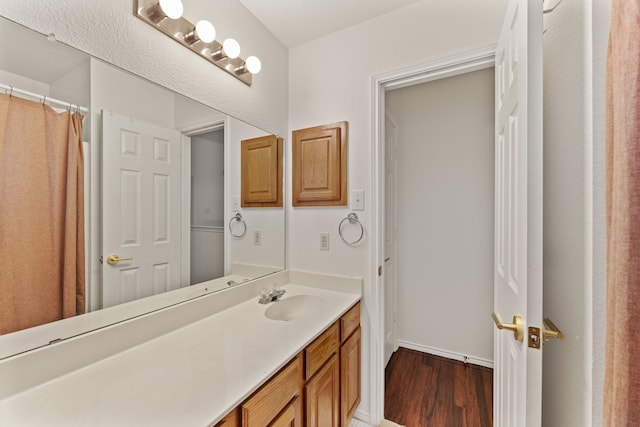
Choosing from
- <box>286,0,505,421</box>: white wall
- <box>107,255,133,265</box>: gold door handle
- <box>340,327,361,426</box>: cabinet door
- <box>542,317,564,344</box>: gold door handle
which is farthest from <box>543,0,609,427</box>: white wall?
<box>107,255,133,265</box>: gold door handle

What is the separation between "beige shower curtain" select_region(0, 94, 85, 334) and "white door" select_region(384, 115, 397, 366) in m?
1.79

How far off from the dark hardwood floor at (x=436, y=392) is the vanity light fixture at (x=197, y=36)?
2.23 m

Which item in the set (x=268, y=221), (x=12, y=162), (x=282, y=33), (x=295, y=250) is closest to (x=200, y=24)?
(x=282, y=33)

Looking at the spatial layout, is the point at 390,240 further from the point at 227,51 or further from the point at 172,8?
the point at 172,8

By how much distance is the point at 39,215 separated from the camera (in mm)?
786

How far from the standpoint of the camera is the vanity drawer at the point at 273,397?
0.75 metres

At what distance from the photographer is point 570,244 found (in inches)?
29.0

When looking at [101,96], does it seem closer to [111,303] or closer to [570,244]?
[111,303]

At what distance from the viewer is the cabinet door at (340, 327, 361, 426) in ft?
4.48

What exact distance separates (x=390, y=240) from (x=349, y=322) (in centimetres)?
96

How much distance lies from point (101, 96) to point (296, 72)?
1.24m

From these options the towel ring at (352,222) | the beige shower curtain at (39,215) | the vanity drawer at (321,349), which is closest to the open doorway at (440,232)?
the towel ring at (352,222)

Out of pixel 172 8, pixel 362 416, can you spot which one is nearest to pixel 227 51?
pixel 172 8

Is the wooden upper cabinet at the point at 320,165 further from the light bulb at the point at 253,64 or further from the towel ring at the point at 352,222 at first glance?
the light bulb at the point at 253,64
